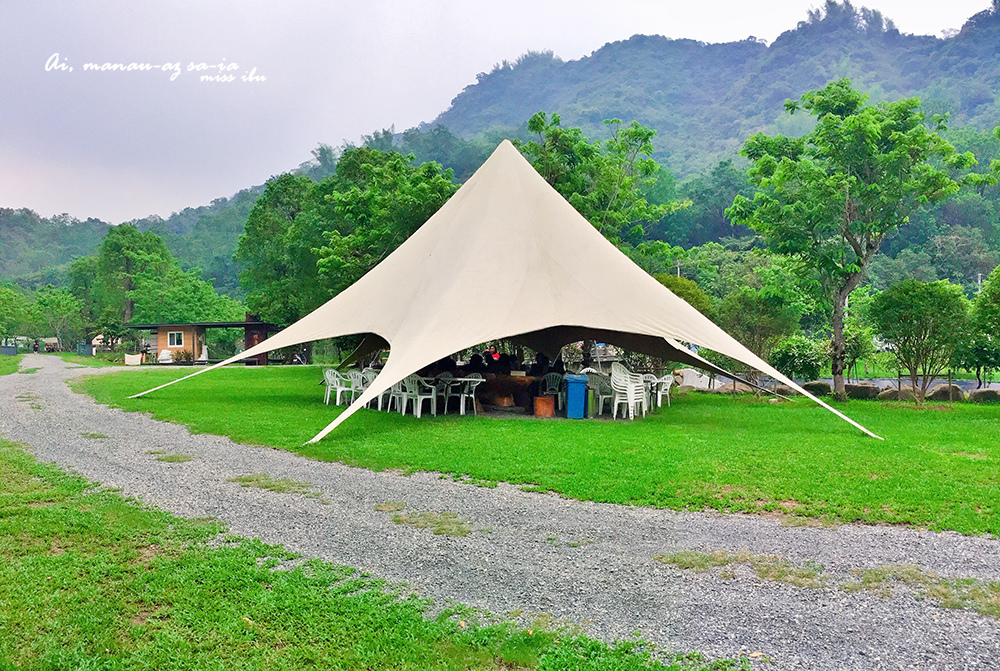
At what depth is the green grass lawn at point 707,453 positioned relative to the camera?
5012 millimetres

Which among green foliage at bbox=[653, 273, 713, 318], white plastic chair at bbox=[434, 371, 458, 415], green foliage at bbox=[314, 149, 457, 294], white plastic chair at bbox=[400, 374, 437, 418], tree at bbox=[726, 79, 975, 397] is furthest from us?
green foliage at bbox=[314, 149, 457, 294]

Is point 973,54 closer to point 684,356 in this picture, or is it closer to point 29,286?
point 684,356

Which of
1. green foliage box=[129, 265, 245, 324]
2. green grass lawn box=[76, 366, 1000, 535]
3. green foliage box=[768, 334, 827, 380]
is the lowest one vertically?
green grass lawn box=[76, 366, 1000, 535]

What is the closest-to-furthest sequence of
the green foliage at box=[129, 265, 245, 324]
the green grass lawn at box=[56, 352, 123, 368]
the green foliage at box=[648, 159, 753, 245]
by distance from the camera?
the green grass lawn at box=[56, 352, 123, 368]
the green foliage at box=[129, 265, 245, 324]
the green foliage at box=[648, 159, 753, 245]

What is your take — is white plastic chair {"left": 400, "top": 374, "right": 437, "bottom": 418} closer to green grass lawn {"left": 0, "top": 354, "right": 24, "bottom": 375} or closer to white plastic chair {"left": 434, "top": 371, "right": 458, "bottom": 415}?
white plastic chair {"left": 434, "top": 371, "right": 458, "bottom": 415}

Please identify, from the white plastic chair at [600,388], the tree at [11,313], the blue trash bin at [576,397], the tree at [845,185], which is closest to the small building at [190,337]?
the tree at [11,313]

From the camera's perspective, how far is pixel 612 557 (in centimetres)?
378

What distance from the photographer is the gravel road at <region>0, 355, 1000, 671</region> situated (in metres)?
2.80

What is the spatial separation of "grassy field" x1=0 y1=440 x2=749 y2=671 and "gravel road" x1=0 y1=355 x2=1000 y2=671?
0.23 metres

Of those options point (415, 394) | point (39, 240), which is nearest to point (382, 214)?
point (415, 394)

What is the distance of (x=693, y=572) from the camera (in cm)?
356

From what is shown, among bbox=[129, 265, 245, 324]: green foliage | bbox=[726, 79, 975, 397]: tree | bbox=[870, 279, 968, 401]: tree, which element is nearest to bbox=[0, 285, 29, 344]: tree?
bbox=[129, 265, 245, 324]: green foliage

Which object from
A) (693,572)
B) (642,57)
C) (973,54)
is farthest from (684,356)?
(642,57)

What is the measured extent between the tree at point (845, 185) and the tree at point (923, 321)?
180 centimetres
